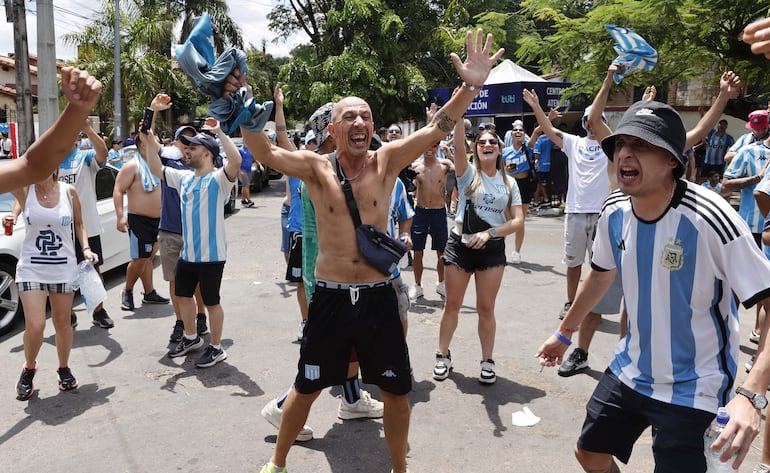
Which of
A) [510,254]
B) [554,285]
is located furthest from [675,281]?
[510,254]

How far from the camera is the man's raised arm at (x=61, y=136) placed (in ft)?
6.86

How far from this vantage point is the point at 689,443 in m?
2.44

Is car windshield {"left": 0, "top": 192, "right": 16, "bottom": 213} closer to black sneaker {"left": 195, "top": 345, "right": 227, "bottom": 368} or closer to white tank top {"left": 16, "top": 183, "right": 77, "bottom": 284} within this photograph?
white tank top {"left": 16, "top": 183, "right": 77, "bottom": 284}

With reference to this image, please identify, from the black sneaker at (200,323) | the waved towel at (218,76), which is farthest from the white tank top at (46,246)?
the waved towel at (218,76)

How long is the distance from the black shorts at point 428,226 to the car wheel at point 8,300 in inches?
169

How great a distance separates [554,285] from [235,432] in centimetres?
516

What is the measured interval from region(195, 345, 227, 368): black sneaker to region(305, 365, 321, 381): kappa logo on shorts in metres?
2.32

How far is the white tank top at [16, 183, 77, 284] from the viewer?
4.88 m

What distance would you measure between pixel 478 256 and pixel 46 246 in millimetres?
3339

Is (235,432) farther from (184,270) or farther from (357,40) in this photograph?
(357,40)

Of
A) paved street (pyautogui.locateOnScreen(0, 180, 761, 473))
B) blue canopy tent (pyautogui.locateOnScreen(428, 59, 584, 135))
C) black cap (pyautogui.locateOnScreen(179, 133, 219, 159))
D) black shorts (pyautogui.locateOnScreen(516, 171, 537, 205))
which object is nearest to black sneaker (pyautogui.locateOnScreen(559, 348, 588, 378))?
paved street (pyautogui.locateOnScreen(0, 180, 761, 473))

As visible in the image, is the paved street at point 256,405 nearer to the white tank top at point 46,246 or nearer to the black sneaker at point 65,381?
the black sneaker at point 65,381

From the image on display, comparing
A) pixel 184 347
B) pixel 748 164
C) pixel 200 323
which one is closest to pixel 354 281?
pixel 184 347

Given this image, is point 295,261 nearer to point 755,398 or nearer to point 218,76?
point 218,76
